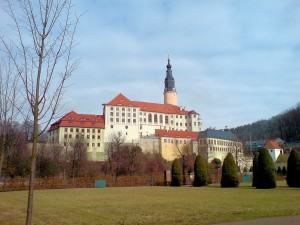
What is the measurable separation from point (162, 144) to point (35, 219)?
9584 cm

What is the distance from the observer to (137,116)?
11700 centimetres

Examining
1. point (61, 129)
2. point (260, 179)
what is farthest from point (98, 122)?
point (260, 179)

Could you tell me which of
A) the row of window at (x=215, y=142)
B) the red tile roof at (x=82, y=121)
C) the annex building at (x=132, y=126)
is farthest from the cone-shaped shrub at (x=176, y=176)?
the row of window at (x=215, y=142)

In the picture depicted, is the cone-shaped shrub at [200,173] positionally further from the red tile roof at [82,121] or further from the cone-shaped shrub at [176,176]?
the red tile roof at [82,121]

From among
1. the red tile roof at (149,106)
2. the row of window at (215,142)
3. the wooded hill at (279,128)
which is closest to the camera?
the row of window at (215,142)

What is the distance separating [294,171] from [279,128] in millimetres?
127420

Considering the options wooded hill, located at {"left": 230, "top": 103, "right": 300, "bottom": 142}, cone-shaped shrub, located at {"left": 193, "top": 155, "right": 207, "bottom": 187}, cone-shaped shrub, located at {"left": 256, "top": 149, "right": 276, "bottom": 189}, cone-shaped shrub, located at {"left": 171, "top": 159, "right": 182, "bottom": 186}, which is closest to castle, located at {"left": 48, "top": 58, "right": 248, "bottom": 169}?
wooded hill, located at {"left": 230, "top": 103, "right": 300, "bottom": 142}

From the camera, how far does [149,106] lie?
418 ft

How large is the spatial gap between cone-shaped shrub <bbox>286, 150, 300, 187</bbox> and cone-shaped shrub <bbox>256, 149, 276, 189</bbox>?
1996 millimetres

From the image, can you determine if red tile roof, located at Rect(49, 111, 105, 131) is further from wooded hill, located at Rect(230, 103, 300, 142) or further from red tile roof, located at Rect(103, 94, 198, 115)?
wooded hill, located at Rect(230, 103, 300, 142)

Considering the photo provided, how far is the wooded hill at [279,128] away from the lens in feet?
478

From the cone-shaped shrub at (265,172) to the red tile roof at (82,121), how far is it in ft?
254

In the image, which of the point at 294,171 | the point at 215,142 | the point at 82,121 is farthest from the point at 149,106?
the point at 294,171

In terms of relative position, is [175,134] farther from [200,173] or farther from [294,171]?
[294,171]
